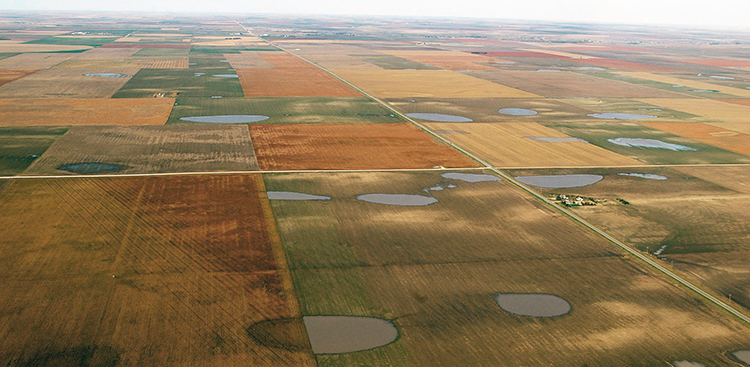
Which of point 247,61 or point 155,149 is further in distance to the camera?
point 247,61

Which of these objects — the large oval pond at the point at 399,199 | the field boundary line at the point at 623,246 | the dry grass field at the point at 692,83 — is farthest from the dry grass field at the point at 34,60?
the dry grass field at the point at 692,83

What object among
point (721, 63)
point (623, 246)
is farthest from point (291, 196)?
point (721, 63)

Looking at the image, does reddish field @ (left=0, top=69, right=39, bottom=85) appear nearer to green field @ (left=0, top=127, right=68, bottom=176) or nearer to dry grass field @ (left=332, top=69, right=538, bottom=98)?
green field @ (left=0, top=127, right=68, bottom=176)

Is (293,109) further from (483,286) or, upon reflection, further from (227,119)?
(483,286)

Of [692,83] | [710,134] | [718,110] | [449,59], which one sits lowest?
[710,134]

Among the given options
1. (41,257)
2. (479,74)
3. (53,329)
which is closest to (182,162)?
(41,257)

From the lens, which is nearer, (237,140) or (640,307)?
(640,307)

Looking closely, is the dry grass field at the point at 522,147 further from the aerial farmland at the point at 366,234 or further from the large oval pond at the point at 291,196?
the large oval pond at the point at 291,196

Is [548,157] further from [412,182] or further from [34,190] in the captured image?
[34,190]
